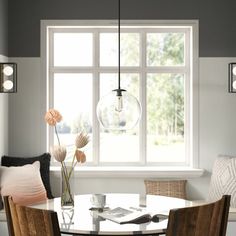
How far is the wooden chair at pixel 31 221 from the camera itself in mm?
2082

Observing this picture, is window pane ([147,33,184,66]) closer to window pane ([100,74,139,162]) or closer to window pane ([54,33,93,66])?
window pane ([100,74,139,162])

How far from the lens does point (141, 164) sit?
4809 mm

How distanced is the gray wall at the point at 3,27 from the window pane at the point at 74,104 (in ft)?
2.04

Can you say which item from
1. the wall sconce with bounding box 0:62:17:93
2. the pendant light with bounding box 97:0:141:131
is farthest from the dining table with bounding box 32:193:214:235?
the wall sconce with bounding box 0:62:17:93

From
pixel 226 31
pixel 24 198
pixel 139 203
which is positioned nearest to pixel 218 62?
pixel 226 31

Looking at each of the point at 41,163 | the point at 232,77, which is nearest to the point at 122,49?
the point at 232,77

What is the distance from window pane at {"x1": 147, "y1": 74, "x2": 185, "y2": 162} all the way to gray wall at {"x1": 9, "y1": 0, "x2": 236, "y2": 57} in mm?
558

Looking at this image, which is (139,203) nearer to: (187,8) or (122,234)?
(122,234)

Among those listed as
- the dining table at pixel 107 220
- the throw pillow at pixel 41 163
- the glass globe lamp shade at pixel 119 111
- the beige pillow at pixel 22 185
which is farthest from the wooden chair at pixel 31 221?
the throw pillow at pixel 41 163

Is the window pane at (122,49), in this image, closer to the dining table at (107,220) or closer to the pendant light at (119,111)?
the dining table at (107,220)

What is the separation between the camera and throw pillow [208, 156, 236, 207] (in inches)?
161

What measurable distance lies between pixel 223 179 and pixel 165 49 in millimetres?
1519

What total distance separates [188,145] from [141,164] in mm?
536

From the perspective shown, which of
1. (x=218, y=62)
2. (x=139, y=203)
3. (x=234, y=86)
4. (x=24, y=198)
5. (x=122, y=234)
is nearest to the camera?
(x=122, y=234)
